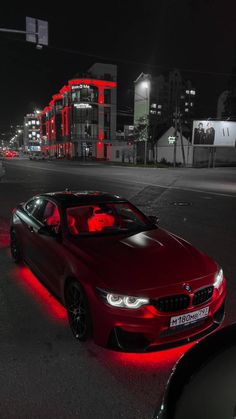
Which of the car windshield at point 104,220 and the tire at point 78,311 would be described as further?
the car windshield at point 104,220

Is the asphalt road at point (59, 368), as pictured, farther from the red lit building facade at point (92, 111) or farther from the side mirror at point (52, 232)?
the red lit building facade at point (92, 111)

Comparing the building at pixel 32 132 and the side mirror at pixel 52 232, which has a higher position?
the building at pixel 32 132

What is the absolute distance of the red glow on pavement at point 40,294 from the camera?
464cm

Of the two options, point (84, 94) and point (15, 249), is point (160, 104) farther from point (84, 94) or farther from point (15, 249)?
point (15, 249)

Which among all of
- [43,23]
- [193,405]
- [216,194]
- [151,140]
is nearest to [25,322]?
[193,405]

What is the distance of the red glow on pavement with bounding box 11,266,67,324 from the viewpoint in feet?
15.2

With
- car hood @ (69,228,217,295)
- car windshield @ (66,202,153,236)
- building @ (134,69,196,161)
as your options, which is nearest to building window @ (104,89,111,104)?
building @ (134,69,196,161)

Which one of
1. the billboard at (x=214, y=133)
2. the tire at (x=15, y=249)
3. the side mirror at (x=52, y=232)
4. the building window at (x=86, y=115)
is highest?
the building window at (x=86, y=115)

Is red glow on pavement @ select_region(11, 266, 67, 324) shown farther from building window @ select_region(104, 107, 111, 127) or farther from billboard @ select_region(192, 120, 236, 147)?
building window @ select_region(104, 107, 111, 127)

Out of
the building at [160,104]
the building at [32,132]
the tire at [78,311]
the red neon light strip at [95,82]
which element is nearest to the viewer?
the tire at [78,311]

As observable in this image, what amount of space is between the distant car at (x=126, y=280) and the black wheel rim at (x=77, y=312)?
0.03 ft

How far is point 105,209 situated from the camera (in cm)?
537

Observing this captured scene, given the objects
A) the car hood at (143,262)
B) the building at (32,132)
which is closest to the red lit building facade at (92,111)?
the car hood at (143,262)

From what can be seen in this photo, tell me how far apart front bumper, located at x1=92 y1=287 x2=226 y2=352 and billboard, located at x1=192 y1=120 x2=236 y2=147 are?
44.0m
